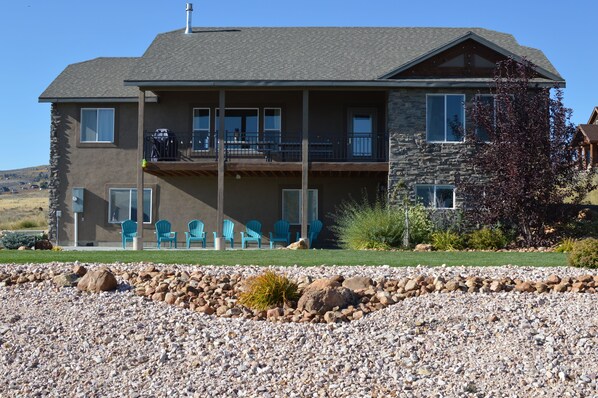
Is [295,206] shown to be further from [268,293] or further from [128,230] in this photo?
[268,293]

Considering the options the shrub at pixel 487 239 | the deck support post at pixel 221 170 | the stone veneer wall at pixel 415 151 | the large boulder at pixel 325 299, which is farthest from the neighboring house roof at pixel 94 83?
the large boulder at pixel 325 299

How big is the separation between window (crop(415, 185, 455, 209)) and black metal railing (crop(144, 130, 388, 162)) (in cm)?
152

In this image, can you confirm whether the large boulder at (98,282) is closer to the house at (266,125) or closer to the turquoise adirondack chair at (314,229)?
the house at (266,125)

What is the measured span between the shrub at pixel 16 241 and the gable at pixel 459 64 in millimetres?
10321

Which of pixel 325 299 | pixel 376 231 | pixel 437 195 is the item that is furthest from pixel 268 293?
pixel 437 195

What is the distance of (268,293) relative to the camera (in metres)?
8.81

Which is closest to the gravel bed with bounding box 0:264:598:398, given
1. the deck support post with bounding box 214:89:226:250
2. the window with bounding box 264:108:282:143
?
the deck support post with bounding box 214:89:226:250

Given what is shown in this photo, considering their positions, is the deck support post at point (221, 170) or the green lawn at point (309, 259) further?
the deck support post at point (221, 170)

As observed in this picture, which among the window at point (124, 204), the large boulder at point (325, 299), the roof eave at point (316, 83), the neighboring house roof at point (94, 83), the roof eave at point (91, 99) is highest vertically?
the neighboring house roof at point (94, 83)

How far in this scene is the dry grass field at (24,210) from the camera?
35844 millimetres

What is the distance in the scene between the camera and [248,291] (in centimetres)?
912

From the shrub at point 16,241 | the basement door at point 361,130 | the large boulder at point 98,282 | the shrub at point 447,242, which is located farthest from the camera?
the basement door at point 361,130

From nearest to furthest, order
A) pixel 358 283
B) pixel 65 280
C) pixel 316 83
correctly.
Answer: pixel 358 283
pixel 65 280
pixel 316 83

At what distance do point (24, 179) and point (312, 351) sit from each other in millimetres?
86298
